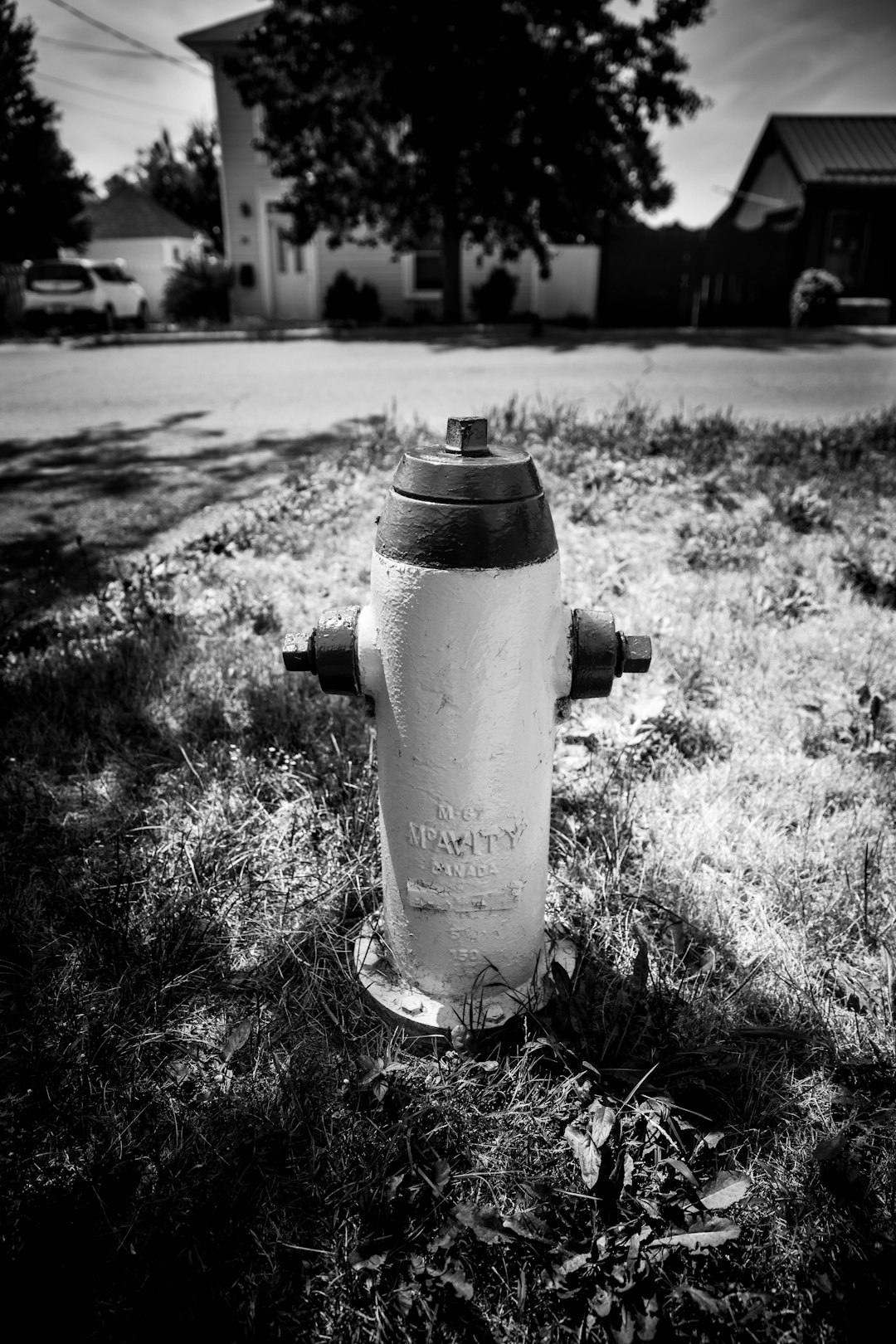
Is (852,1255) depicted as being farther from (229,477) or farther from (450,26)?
(450,26)

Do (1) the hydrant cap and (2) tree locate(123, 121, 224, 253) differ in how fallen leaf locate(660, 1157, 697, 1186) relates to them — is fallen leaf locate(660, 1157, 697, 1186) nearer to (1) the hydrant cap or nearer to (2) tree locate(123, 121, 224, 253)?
(1) the hydrant cap

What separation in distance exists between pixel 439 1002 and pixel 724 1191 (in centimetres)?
63

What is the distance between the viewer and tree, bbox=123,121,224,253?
1886 inches

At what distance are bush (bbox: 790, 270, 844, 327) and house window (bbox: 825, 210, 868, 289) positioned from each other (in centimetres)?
574

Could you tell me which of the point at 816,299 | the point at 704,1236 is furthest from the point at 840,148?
the point at 704,1236

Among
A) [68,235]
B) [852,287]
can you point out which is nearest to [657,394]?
[852,287]

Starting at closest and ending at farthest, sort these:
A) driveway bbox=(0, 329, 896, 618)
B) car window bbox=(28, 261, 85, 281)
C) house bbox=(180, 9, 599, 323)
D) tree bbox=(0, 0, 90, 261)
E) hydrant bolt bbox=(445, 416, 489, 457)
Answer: hydrant bolt bbox=(445, 416, 489, 457), driveway bbox=(0, 329, 896, 618), car window bbox=(28, 261, 85, 281), house bbox=(180, 9, 599, 323), tree bbox=(0, 0, 90, 261)

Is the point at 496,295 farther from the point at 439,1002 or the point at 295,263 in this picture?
the point at 439,1002

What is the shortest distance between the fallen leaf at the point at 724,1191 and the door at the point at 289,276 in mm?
24742

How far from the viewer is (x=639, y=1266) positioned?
1.35 metres

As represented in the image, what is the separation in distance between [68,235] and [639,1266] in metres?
40.0

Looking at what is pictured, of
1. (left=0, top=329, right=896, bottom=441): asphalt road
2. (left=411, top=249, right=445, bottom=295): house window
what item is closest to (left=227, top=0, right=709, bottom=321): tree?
(left=411, top=249, right=445, bottom=295): house window

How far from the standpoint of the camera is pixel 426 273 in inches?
947

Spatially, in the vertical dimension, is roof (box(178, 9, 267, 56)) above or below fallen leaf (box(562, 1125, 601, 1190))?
above
